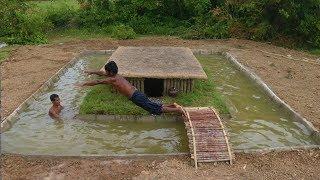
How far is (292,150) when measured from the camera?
765cm

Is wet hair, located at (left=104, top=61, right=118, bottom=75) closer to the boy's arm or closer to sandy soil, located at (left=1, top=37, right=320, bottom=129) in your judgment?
the boy's arm

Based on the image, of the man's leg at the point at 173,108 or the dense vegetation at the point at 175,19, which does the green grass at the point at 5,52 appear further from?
the man's leg at the point at 173,108

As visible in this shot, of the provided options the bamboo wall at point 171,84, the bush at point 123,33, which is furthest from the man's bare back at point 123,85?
A: the bush at point 123,33

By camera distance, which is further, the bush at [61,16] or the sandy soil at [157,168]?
the bush at [61,16]

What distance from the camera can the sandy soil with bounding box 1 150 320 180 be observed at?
676 cm

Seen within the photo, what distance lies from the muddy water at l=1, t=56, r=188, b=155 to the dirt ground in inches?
20.7

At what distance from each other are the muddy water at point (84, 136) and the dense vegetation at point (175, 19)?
903 centimetres

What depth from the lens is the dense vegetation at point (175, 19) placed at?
16984 millimetres

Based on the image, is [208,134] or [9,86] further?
[9,86]

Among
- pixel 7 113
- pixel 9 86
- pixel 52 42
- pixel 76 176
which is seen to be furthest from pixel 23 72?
pixel 76 176

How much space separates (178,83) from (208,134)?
8.93 ft

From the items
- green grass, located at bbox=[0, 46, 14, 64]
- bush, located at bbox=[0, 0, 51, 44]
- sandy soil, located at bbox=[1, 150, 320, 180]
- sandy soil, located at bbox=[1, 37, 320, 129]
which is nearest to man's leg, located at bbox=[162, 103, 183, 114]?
sandy soil, located at bbox=[1, 150, 320, 180]

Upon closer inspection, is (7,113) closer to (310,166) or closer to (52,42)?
(310,166)

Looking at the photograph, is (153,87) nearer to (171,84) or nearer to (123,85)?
(171,84)
